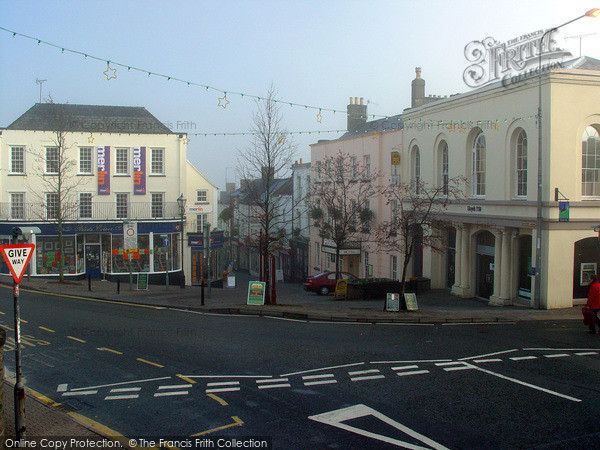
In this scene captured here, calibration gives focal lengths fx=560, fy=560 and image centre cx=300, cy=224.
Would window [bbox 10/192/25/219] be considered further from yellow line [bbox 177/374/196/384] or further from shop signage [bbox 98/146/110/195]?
yellow line [bbox 177/374/196/384]

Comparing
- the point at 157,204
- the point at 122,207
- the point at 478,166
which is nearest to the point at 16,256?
the point at 478,166

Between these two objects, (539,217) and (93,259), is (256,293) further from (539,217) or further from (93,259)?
(93,259)

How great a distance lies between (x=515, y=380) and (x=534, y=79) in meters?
14.9

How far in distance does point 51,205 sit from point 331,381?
3076 cm

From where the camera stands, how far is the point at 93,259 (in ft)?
123

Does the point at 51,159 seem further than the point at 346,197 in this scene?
Yes

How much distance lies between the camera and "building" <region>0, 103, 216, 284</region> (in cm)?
3647

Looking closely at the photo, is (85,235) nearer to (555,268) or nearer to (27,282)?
(27,282)

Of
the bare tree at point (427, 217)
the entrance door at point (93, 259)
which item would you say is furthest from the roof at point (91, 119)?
the bare tree at point (427, 217)

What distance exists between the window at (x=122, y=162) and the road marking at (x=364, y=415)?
1270 inches

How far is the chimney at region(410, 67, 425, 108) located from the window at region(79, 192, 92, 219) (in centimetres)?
2296

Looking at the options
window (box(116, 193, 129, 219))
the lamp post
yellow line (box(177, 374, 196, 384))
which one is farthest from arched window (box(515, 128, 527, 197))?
window (box(116, 193, 129, 219))

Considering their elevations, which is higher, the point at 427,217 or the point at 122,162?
the point at 122,162

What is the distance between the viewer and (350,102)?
1746 inches
